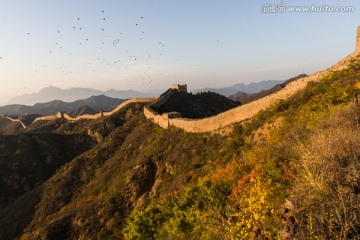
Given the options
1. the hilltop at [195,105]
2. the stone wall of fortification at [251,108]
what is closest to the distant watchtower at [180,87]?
the hilltop at [195,105]

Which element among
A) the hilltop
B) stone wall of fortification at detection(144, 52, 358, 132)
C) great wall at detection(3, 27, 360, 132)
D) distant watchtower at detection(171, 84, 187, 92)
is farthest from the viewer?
distant watchtower at detection(171, 84, 187, 92)

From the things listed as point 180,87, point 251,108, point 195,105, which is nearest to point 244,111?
point 251,108

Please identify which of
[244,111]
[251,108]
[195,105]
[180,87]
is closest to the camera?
[251,108]

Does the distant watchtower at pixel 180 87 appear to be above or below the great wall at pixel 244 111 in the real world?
above

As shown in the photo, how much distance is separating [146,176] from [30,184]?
28449 millimetres

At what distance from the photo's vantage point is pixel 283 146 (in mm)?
11148

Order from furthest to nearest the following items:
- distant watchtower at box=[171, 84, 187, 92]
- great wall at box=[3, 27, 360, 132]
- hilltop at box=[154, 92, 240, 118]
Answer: distant watchtower at box=[171, 84, 187, 92] → hilltop at box=[154, 92, 240, 118] → great wall at box=[3, 27, 360, 132]

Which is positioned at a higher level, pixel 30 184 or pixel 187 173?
pixel 187 173

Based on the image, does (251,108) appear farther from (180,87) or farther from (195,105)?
(180,87)

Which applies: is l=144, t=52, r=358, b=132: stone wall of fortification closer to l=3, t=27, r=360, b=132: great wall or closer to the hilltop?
l=3, t=27, r=360, b=132: great wall

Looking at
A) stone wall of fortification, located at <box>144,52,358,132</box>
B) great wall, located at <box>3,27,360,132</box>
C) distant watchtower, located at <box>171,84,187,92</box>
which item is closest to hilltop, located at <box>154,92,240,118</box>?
distant watchtower, located at <box>171,84,187,92</box>

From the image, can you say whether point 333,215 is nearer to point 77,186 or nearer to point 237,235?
point 237,235

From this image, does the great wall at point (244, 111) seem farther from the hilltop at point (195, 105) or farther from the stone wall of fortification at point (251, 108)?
the hilltop at point (195, 105)

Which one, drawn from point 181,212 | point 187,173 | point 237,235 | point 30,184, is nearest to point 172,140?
point 187,173
